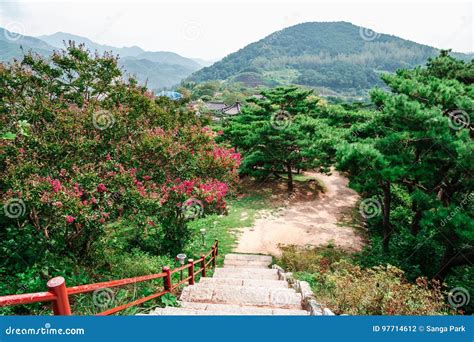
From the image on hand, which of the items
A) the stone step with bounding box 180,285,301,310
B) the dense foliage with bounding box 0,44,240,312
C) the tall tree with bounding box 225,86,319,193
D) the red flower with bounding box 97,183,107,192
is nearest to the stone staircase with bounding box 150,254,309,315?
the stone step with bounding box 180,285,301,310

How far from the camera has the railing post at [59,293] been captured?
114 inches

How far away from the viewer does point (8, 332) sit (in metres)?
3.25

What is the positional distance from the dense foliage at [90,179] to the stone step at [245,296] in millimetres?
1963

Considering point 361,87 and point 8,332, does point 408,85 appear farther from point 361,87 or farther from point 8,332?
point 361,87

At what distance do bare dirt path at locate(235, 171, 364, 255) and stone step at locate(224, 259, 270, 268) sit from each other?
106cm

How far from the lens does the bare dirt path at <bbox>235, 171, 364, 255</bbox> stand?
12672mm

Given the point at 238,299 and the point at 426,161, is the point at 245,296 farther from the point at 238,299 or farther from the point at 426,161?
the point at 426,161

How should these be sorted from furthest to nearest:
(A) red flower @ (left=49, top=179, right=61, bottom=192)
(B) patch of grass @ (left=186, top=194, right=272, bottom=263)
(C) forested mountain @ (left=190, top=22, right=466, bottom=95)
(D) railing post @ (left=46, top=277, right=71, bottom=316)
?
(C) forested mountain @ (left=190, top=22, right=466, bottom=95) → (B) patch of grass @ (left=186, top=194, right=272, bottom=263) → (A) red flower @ (left=49, top=179, right=61, bottom=192) → (D) railing post @ (left=46, top=277, right=71, bottom=316)

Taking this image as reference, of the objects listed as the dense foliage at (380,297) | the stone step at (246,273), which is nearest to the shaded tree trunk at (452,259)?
the dense foliage at (380,297)

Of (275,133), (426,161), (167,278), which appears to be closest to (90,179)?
(167,278)

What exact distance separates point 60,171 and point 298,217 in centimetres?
1177

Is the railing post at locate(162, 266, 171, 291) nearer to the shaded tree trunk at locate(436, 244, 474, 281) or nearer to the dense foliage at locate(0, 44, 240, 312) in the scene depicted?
the dense foliage at locate(0, 44, 240, 312)

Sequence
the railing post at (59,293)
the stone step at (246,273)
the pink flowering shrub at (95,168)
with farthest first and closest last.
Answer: the stone step at (246,273)
the pink flowering shrub at (95,168)
the railing post at (59,293)

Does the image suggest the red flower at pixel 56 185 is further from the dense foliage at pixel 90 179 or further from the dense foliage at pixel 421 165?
the dense foliage at pixel 421 165
